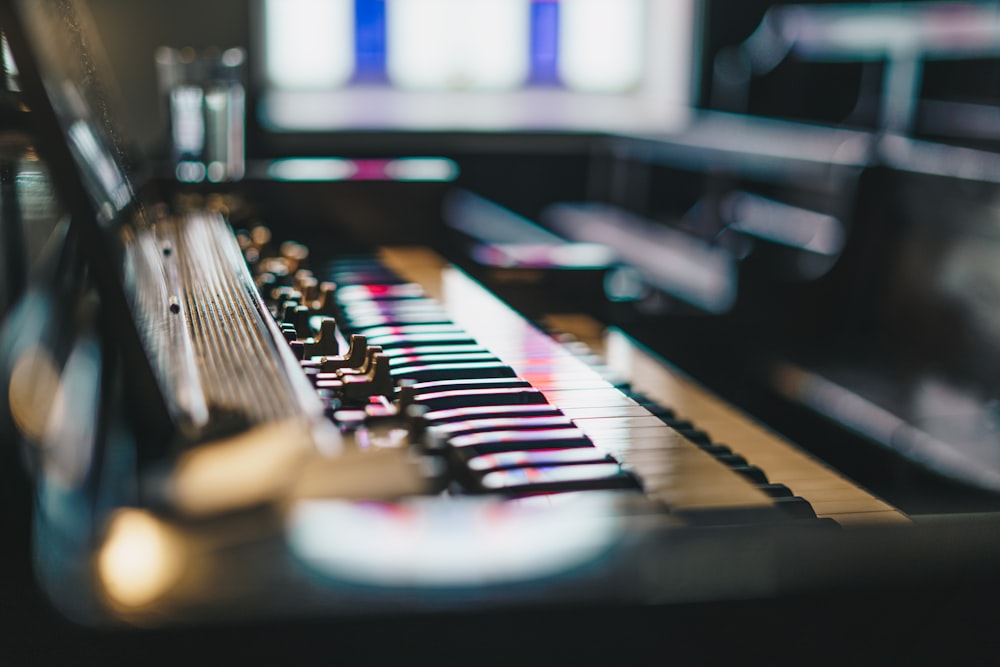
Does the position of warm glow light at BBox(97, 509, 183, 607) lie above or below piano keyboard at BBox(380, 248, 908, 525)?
above

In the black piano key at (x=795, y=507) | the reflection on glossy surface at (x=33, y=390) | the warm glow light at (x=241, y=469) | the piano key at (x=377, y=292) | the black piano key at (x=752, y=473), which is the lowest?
the black piano key at (x=752, y=473)

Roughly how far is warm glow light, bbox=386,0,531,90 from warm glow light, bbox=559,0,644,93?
11.2 inches

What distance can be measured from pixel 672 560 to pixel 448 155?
563 cm

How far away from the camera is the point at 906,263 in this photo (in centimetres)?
367

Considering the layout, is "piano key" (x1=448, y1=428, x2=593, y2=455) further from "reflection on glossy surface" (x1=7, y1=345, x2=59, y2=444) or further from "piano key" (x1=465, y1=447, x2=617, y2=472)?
"reflection on glossy surface" (x1=7, y1=345, x2=59, y2=444)

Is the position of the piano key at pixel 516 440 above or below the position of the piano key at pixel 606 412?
above

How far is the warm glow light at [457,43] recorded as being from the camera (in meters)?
6.35

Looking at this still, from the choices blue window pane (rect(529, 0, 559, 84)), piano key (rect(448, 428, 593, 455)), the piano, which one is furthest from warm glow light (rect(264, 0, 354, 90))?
piano key (rect(448, 428, 593, 455))

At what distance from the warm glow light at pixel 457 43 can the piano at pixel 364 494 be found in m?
4.40

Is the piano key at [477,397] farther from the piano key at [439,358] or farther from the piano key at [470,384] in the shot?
the piano key at [439,358]

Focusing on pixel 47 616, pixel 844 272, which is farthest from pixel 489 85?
pixel 47 616

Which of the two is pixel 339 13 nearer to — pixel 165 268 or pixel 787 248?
pixel 787 248

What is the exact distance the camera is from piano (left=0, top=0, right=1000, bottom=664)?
0.85 m

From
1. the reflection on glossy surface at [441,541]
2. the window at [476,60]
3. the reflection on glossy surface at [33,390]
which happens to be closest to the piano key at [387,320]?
the reflection on glossy surface at [33,390]
